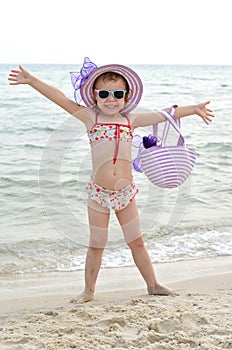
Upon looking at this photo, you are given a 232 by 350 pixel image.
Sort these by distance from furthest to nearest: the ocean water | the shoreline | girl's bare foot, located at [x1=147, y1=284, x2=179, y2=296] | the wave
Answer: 1. the ocean water
2. the wave
3. the shoreline
4. girl's bare foot, located at [x1=147, y1=284, x2=179, y2=296]

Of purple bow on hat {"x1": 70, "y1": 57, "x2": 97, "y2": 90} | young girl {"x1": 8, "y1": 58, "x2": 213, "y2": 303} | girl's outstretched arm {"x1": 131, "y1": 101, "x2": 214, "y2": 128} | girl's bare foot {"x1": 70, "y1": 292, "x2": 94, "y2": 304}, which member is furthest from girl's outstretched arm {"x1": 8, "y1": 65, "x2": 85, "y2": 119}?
girl's bare foot {"x1": 70, "y1": 292, "x2": 94, "y2": 304}

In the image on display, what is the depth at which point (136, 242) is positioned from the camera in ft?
10.7

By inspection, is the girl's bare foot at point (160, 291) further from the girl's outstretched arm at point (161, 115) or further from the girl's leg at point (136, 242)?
the girl's outstretched arm at point (161, 115)

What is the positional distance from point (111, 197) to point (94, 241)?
320mm

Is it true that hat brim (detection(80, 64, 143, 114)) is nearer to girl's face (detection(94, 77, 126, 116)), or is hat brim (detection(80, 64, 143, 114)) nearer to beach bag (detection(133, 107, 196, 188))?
girl's face (detection(94, 77, 126, 116))

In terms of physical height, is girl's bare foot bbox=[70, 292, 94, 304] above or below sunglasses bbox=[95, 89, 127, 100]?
below

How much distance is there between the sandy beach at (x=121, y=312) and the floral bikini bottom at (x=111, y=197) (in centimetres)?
60

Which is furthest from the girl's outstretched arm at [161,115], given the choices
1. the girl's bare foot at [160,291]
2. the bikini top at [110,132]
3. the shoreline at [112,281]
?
the shoreline at [112,281]

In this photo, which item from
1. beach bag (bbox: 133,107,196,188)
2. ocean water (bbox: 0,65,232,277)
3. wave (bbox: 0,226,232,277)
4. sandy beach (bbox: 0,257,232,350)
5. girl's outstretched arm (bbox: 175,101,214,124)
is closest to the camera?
sandy beach (bbox: 0,257,232,350)

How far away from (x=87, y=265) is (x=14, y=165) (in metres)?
4.79

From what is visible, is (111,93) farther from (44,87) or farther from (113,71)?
(44,87)

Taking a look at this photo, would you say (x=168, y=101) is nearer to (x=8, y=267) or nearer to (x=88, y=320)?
(x=8, y=267)

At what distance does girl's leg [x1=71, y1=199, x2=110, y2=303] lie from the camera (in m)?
3.16

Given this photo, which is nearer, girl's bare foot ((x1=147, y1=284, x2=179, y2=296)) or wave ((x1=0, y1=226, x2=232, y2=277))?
girl's bare foot ((x1=147, y1=284, x2=179, y2=296))
